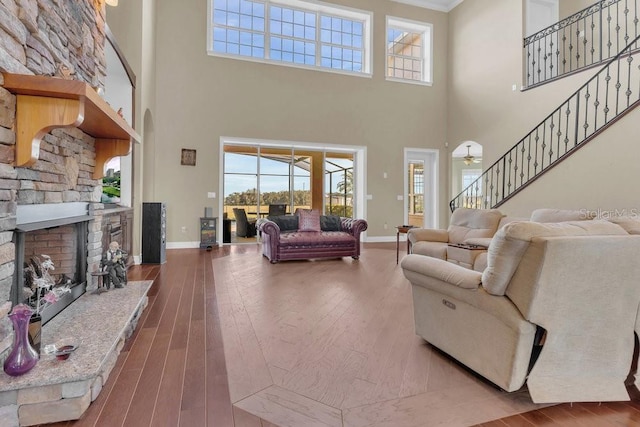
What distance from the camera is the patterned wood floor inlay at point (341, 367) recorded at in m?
1.71

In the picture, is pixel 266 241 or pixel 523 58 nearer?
pixel 266 241

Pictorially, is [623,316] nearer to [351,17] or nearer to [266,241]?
[266,241]

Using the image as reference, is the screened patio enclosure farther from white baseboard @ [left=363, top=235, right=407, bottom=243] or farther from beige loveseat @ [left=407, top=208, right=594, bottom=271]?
beige loveseat @ [left=407, top=208, right=594, bottom=271]

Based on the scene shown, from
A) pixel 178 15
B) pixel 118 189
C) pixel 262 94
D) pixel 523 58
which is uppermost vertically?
pixel 178 15

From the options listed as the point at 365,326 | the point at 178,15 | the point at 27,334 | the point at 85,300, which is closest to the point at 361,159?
the point at 178,15

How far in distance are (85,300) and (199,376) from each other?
1.41 metres

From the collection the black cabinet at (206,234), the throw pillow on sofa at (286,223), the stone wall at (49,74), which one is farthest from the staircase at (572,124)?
the stone wall at (49,74)

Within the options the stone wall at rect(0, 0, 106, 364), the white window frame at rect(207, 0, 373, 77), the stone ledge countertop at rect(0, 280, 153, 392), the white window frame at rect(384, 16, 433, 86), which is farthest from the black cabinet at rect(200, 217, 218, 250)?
the white window frame at rect(384, 16, 433, 86)

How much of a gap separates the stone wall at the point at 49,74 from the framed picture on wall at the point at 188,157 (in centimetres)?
410

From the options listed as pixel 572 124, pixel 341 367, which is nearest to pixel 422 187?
pixel 572 124

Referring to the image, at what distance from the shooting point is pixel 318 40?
8.63m

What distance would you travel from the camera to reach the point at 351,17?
28.9 ft

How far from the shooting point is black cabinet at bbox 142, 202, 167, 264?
5484 mm

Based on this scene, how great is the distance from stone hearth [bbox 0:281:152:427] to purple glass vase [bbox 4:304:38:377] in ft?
0.12
